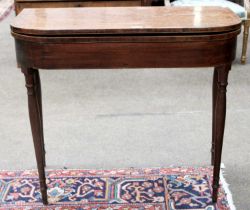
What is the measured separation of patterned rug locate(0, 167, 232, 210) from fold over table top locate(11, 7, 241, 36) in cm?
75

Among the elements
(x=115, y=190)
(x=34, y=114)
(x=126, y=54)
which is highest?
(x=126, y=54)

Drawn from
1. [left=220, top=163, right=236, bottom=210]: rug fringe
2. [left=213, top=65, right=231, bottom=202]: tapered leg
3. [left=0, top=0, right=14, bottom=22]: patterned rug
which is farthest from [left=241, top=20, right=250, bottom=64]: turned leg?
[left=0, top=0, right=14, bottom=22]: patterned rug

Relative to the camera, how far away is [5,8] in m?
5.73

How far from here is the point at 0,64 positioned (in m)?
3.62

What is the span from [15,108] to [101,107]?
543 mm

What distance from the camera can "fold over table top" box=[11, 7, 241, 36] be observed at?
1489mm

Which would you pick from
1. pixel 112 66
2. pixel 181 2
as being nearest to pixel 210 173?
pixel 112 66

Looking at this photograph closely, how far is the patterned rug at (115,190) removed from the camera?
6.11ft

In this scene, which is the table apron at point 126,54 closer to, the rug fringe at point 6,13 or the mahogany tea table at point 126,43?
the mahogany tea table at point 126,43

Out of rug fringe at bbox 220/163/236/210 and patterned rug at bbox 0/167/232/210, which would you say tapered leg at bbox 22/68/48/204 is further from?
rug fringe at bbox 220/163/236/210

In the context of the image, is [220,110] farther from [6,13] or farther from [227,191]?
[6,13]

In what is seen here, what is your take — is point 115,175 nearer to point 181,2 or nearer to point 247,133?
point 247,133

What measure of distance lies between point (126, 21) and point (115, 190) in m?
0.77

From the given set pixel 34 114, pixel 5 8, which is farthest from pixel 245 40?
pixel 5 8
